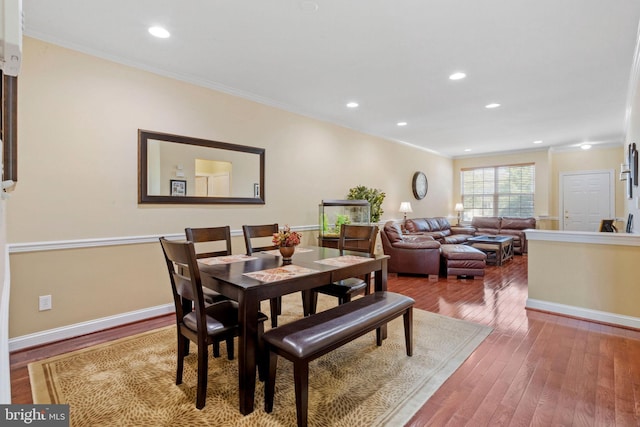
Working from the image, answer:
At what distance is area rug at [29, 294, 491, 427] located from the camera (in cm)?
176

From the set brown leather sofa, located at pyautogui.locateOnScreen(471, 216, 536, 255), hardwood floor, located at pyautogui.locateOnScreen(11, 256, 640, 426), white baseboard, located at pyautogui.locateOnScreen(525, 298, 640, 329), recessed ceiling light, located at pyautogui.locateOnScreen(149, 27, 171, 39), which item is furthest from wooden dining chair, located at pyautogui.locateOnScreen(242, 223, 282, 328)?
brown leather sofa, located at pyautogui.locateOnScreen(471, 216, 536, 255)

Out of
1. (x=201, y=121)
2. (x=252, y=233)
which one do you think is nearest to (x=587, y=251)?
(x=252, y=233)

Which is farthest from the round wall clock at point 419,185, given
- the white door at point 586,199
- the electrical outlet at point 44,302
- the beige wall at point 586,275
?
the electrical outlet at point 44,302

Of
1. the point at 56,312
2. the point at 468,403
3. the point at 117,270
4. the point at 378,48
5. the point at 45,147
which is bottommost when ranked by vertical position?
the point at 468,403

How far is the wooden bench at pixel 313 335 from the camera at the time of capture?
1649 mm

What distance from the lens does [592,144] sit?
23.6ft

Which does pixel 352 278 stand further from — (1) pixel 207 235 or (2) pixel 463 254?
(2) pixel 463 254

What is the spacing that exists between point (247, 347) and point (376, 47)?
2.61 m

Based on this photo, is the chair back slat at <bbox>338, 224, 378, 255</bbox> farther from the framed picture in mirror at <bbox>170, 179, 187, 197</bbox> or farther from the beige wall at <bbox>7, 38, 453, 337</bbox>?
A: the framed picture in mirror at <bbox>170, 179, 187, 197</bbox>

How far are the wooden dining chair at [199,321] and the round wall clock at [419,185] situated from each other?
6063mm

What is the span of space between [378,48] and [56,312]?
143 inches

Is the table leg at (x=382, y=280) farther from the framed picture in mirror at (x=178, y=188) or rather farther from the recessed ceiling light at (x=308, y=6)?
the framed picture in mirror at (x=178, y=188)

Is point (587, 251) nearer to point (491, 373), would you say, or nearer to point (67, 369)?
point (491, 373)

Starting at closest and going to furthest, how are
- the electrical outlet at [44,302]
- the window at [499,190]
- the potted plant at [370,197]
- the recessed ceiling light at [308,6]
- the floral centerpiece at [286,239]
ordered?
the recessed ceiling light at [308,6]
the floral centerpiece at [286,239]
the electrical outlet at [44,302]
the potted plant at [370,197]
the window at [499,190]
